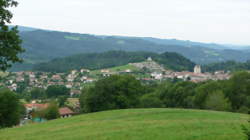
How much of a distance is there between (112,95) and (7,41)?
3048cm

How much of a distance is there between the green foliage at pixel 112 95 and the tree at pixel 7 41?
98.2 feet

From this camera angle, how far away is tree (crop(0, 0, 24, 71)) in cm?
1449

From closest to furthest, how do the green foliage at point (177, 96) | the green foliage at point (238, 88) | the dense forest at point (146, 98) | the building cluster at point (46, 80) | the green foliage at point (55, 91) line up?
1. the dense forest at point (146, 98)
2. the green foliage at point (238, 88)
3. the green foliage at point (177, 96)
4. the green foliage at point (55, 91)
5. the building cluster at point (46, 80)

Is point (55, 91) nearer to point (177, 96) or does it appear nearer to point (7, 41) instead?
point (177, 96)

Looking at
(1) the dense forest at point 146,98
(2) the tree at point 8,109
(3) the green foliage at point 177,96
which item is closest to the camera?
(2) the tree at point 8,109

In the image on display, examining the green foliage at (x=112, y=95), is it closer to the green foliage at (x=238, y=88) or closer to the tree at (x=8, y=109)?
the tree at (x=8, y=109)

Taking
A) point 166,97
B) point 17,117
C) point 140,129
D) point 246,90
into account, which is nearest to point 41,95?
point 166,97

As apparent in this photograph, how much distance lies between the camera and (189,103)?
Result: 52.0 m

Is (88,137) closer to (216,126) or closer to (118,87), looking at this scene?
(216,126)

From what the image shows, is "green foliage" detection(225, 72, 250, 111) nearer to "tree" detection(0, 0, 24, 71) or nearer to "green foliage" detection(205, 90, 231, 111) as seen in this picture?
"green foliage" detection(205, 90, 231, 111)

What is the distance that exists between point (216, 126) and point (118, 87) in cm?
2871

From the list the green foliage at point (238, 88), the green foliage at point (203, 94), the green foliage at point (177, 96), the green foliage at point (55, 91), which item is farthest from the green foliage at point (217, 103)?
the green foliage at point (55, 91)

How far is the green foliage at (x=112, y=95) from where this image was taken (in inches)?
1757

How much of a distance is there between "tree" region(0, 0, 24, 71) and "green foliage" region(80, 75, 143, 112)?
2992 cm
